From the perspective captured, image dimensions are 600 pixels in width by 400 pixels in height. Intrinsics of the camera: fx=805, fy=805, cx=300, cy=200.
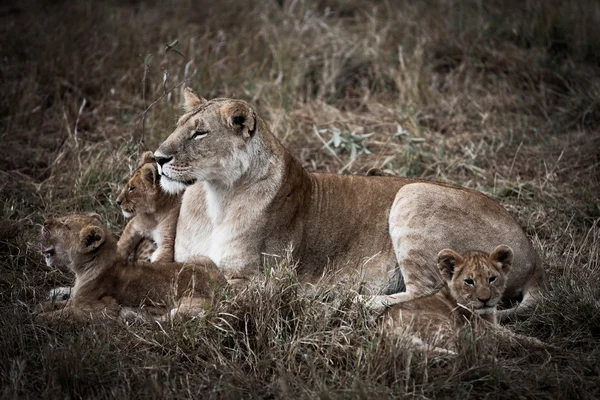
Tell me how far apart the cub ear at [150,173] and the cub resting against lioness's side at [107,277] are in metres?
0.88

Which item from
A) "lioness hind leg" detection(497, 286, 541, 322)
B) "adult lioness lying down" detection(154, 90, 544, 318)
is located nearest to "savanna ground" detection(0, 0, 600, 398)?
"lioness hind leg" detection(497, 286, 541, 322)

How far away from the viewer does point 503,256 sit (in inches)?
203

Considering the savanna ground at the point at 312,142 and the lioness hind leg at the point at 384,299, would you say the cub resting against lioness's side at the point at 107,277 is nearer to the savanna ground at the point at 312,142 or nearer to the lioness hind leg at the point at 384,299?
the savanna ground at the point at 312,142

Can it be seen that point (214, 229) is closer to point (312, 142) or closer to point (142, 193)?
point (142, 193)

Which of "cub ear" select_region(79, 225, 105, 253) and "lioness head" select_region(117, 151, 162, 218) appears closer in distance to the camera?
"cub ear" select_region(79, 225, 105, 253)

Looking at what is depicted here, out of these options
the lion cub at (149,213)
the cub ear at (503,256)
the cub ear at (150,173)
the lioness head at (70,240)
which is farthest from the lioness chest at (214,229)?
the cub ear at (503,256)

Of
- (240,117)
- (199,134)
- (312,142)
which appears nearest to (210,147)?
(199,134)

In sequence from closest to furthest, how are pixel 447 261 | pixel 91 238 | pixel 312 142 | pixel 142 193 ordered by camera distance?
pixel 447 261
pixel 91 238
pixel 142 193
pixel 312 142

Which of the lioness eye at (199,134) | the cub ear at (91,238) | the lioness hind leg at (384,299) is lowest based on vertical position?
the lioness hind leg at (384,299)

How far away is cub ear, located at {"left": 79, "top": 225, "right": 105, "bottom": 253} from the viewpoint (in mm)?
5188

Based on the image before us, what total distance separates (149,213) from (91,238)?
992 mm

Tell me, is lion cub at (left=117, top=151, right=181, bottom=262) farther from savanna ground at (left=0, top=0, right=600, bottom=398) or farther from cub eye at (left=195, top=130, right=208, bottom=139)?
cub eye at (left=195, top=130, right=208, bottom=139)

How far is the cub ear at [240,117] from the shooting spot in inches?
210

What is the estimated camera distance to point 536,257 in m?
5.68
